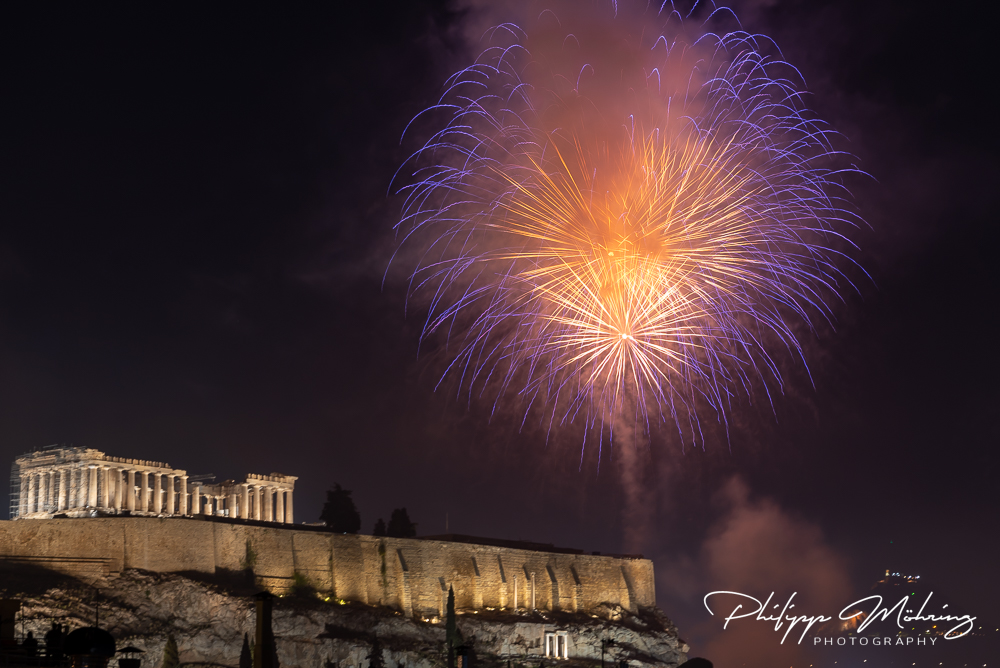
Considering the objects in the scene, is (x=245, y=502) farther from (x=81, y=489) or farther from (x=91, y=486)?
(x=81, y=489)

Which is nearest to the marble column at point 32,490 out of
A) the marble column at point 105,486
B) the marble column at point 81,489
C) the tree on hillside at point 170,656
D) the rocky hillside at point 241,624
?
the marble column at point 81,489

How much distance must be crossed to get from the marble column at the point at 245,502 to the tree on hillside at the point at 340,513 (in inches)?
509

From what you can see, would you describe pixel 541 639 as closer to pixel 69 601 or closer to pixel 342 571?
pixel 342 571

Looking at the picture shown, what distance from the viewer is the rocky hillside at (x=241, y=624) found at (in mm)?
52969

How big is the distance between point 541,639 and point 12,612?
4763 centimetres

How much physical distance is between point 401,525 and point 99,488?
73.2 ft

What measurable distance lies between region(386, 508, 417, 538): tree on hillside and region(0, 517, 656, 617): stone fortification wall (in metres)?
7.97

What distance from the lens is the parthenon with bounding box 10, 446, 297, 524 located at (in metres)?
84.4

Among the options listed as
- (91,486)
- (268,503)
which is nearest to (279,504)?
(268,503)

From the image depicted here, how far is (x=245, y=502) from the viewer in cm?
9581

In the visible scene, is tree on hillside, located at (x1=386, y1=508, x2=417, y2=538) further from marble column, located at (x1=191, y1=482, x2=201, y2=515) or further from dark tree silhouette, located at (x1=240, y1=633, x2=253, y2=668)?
dark tree silhouette, located at (x1=240, y1=633, x2=253, y2=668)

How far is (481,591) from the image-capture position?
77.9m

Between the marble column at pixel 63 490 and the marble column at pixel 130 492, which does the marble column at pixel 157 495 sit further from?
the marble column at pixel 63 490

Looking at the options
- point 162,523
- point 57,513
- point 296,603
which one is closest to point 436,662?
point 296,603
